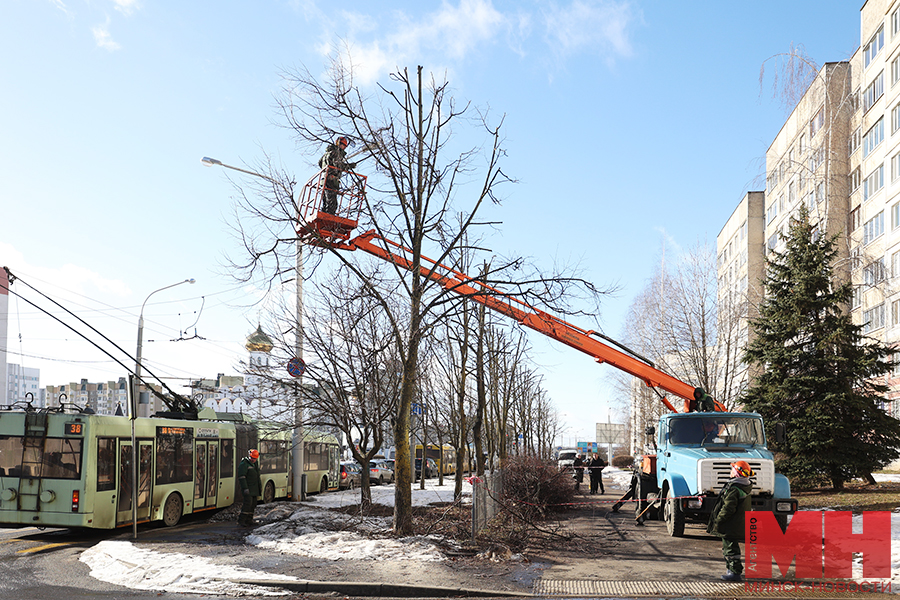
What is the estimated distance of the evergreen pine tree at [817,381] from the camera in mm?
23266

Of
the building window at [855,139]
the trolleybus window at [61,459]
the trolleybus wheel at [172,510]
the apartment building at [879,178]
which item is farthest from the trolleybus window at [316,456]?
the building window at [855,139]

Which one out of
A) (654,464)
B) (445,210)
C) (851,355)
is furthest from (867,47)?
(445,210)

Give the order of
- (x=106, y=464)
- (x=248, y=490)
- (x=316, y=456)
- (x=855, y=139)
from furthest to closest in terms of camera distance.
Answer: (x=855, y=139)
(x=316, y=456)
(x=248, y=490)
(x=106, y=464)

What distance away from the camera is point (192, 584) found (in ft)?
32.4

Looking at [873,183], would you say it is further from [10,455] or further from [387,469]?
[10,455]

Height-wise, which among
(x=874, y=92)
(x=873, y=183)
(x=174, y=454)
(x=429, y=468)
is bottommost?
(x=429, y=468)

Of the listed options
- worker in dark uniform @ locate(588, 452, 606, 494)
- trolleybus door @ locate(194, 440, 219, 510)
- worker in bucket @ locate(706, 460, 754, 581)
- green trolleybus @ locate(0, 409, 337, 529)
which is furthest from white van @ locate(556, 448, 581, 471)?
worker in bucket @ locate(706, 460, 754, 581)

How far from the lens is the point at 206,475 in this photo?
18672 millimetres

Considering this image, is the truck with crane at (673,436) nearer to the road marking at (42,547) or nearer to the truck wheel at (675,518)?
the truck wheel at (675,518)

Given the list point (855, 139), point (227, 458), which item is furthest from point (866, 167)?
point (227, 458)

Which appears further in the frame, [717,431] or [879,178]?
[879,178]

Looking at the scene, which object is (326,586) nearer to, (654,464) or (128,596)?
(128,596)

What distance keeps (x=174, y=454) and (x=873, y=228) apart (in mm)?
38290

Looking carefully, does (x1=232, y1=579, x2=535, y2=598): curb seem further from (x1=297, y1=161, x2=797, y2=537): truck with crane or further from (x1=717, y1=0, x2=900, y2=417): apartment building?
(x1=717, y1=0, x2=900, y2=417): apartment building
